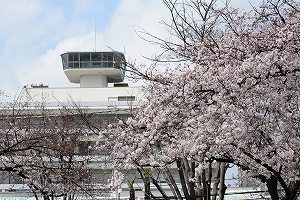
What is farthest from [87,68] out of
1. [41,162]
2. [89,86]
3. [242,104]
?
[242,104]

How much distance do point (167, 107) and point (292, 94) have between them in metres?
1.96

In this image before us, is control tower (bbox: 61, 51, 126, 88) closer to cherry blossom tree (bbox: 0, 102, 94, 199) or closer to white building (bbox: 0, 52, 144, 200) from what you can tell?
white building (bbox: 0, 52, 144, 200)

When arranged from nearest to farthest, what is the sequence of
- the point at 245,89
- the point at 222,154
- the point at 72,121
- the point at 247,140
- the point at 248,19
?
the point at 245,89 → the point at 247,140 → the point at 222,154 → the point at 248,19 → the point at 72,121

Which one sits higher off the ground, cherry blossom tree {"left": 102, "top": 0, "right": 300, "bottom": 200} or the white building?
the white building

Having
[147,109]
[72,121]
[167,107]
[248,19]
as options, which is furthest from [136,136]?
[72,121]

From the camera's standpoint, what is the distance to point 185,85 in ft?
25.3

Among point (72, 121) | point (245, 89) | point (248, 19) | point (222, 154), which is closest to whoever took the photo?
point (245, 89)

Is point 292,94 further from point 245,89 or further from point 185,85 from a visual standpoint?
point 185,85

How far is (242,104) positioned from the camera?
704 centimetres

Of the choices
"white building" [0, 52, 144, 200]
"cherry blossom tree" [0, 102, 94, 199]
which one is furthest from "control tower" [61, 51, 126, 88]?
"cherry blossom tree" [0, 102, 94, 199]

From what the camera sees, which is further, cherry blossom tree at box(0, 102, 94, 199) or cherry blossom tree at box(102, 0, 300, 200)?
cherry blossom tree at box(0, 102, 94, 199)

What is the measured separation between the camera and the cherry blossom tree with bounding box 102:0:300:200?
699cm

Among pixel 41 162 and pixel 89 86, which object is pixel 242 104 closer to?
pixel 41 162

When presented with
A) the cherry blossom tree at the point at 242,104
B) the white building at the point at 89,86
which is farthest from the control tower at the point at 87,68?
the cherry blossom tree at the point at 242,104
